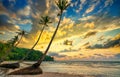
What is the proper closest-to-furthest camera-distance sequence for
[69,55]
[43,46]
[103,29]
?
[103,29]
[43,46]
[69,55]

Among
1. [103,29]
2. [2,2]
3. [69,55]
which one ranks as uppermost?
[2,2]

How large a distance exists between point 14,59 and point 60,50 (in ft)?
73.6

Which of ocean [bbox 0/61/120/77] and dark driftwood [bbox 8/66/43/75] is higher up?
ocean [bbox 0/61/120/77]

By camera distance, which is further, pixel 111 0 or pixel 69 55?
pixel 69 55

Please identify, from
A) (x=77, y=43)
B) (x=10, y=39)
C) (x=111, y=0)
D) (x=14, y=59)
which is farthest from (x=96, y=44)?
(x=14, y=59)

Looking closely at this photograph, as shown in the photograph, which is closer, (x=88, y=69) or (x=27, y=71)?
(x=27, y=71)

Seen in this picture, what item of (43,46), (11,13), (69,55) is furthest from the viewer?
(69,55)

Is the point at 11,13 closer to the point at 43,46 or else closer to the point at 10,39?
the point at 10,39

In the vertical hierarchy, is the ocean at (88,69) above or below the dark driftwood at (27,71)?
above

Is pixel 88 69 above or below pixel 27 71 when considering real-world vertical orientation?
above

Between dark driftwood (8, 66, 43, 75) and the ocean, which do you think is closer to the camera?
dark driftwood (8, 66, 43, 75)

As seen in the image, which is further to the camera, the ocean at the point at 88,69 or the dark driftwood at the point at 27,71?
the ocean at the point at 88,69

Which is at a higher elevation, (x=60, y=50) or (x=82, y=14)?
(x=82, y=14)

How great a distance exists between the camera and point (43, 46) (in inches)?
1817
